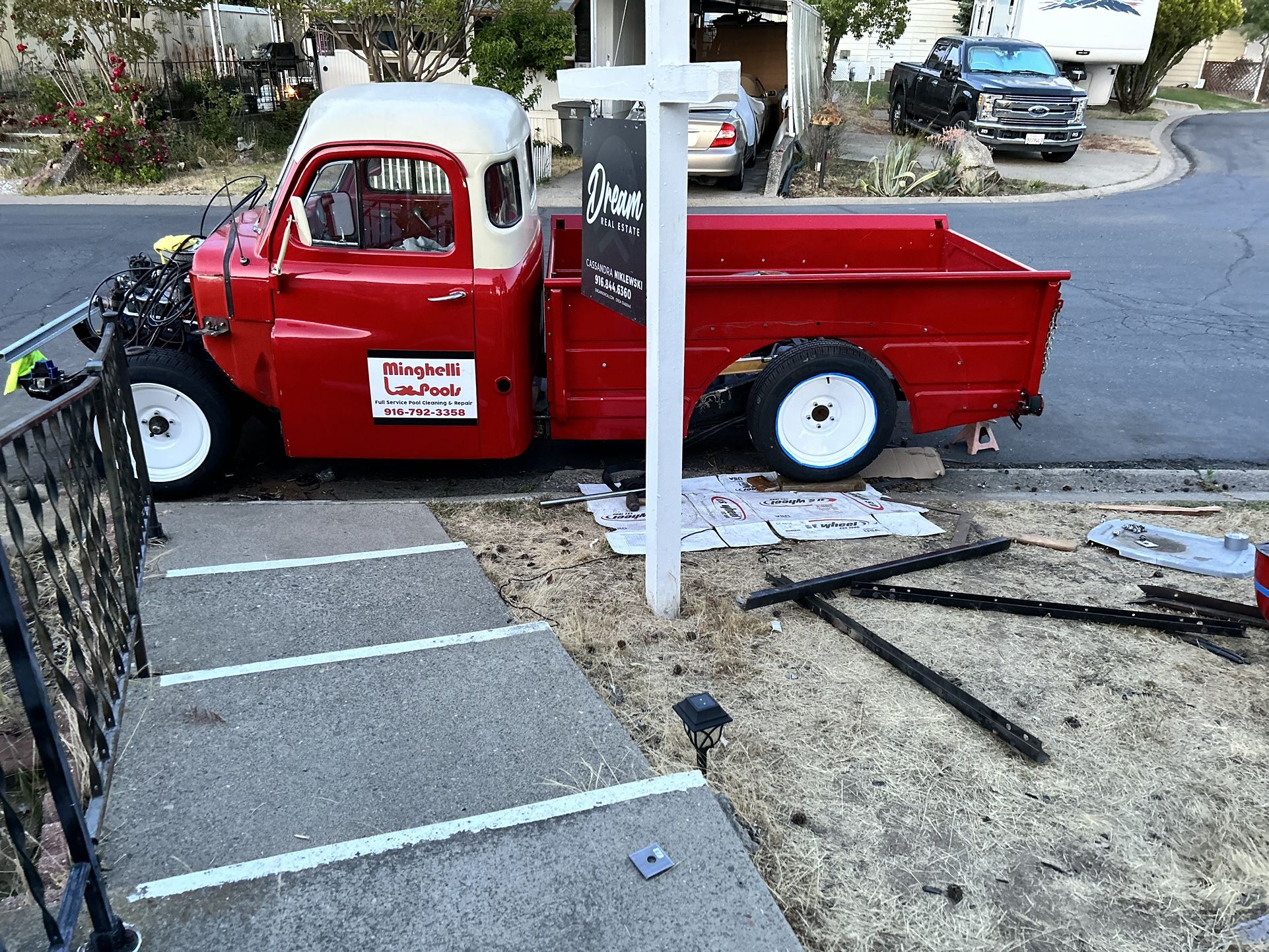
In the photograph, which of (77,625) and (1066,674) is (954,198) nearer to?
(1066,674)

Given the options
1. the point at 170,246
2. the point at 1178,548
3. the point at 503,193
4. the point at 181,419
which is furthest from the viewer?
the point at 170,246

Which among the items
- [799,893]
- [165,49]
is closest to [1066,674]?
[799,893]

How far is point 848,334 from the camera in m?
5.50

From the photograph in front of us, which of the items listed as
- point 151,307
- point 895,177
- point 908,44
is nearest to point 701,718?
point 151,307

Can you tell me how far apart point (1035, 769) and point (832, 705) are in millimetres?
729

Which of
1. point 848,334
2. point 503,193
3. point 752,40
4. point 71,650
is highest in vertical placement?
point 752,40

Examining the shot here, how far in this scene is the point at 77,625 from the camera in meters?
2.99

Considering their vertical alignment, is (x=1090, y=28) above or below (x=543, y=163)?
above

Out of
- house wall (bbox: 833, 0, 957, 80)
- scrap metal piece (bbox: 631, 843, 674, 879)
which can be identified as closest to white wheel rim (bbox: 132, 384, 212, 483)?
scrap metal piece (bbox: 631, 843, 674, 879)

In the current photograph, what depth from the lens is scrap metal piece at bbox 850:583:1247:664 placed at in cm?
415

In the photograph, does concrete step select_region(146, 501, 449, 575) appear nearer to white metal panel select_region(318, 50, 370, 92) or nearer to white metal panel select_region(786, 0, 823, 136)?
white metal panel select_region(786, 0, 823, 136)

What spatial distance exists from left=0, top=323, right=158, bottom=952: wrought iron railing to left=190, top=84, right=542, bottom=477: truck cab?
41.0 inches

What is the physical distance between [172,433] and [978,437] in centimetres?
497

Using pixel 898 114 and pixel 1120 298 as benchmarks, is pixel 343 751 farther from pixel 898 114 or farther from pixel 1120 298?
pixel 898 114
